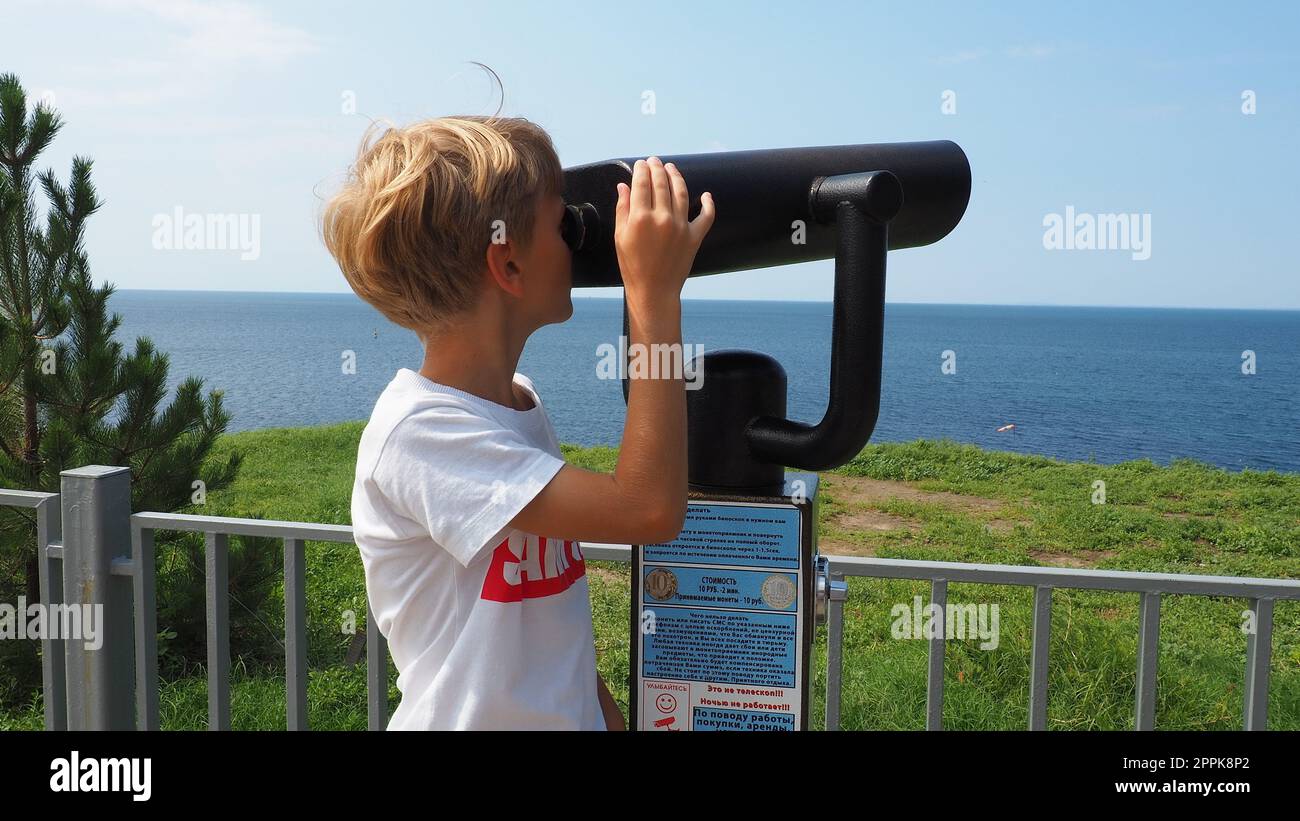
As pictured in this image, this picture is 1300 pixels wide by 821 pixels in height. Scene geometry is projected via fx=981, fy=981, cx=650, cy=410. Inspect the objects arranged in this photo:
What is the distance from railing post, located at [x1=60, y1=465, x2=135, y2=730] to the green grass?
4.85 ft

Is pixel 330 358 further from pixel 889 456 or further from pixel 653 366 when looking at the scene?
pixel 653 366

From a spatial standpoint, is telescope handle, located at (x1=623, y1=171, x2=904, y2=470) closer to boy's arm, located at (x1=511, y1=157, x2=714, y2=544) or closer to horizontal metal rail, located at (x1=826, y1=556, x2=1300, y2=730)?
boy's arm, located at (x1=511, y1=157, x2=714, y2=544)

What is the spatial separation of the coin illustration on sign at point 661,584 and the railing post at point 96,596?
1.49 m

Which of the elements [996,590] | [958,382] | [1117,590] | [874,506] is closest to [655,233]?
[1117,590]

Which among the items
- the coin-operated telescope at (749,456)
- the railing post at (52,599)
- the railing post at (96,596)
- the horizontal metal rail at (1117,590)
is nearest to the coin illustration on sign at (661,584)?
the coin-operated telescope at (749,456)

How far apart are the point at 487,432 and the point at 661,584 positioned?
0.26 meters

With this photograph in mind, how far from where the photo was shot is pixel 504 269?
0.97 metres

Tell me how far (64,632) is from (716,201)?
1.82 m

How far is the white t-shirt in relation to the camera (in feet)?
2.93

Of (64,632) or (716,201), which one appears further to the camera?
(64,632)

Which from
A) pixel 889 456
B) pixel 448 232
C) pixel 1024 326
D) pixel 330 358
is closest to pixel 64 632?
pixel 448 232

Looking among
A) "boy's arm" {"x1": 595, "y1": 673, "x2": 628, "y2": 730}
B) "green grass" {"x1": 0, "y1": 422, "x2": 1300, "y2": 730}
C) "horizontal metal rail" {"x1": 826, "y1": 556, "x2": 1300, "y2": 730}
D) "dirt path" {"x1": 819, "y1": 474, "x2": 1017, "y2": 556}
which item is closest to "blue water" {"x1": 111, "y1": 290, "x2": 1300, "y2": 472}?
"green grass" {"x1": 0, "y1": 422, "x2": 1300, "y2": 730}

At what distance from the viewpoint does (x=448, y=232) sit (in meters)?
0.94

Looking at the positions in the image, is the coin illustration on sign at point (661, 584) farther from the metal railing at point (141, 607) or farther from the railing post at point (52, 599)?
the railing post at point (52, 599)
